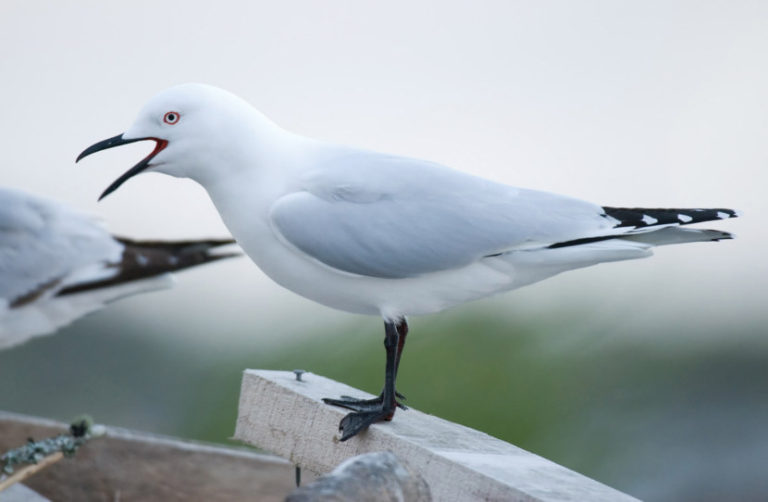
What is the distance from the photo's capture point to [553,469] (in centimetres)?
173

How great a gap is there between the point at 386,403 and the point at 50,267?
1.24m

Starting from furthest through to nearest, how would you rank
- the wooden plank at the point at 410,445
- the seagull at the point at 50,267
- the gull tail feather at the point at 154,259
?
the seagull at the point at 50,267 → the gull tail feather at the point at 154,259 → the wooden plank at the point at 410,445

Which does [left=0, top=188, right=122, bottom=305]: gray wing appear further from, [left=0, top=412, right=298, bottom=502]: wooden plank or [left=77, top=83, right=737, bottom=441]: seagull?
[left=77, top=83, right=737, bottom=441]: seagull

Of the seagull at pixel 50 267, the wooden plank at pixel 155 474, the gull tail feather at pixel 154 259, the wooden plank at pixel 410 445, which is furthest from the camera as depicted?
the wooden plank at pixel 155 474

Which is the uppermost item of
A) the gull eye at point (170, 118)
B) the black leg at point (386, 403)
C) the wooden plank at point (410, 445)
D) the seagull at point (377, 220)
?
the gull eye at point (170, 118)

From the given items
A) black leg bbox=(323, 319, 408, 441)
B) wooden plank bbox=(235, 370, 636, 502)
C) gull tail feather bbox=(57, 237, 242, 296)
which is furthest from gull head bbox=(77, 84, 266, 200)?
gull tail feather bbox=(57, 237, 242, 296)

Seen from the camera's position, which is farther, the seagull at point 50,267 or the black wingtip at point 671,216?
the seagull at point 50,267

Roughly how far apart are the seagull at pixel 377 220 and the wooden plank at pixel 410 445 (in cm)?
15

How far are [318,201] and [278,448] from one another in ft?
1.85

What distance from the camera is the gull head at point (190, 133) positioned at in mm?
1613

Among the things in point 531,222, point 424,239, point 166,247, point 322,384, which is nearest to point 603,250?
point 531,222

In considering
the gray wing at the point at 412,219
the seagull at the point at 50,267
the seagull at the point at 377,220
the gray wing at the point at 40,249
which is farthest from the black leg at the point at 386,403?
the gray wing at the point at 40,249

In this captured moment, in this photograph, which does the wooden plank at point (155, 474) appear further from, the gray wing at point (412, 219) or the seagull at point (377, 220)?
the gray wing at point (412, 219)

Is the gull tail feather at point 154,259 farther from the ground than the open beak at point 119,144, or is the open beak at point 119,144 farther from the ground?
the open beak at point 119,144
